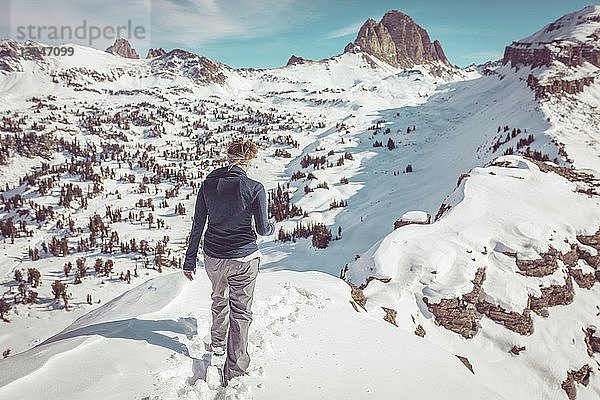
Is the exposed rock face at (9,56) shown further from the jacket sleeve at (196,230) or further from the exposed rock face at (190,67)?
the jacket sleeve at (196,230)

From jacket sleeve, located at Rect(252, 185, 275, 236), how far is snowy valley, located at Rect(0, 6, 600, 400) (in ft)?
4.60

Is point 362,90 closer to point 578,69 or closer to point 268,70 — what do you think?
point 268,70

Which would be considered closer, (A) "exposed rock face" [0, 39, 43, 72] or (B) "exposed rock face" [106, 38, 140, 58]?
(A) "exposed rock face" [0, 39, 43, 72]

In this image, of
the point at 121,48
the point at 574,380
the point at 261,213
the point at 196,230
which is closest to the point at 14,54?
the point at 196,230

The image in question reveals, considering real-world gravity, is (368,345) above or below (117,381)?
below

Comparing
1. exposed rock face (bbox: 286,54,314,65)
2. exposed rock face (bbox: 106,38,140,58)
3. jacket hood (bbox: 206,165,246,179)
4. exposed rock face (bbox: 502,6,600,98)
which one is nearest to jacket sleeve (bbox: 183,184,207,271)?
jacket hood (bbox: 206,165,246,179)

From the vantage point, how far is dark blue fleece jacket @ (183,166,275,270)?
2822 millimetres

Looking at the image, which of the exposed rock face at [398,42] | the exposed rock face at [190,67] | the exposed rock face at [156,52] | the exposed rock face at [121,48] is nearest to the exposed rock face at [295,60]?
the exposed rock face at [398,42]

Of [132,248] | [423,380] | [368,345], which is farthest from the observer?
[132,248]

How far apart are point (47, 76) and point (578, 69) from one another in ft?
238

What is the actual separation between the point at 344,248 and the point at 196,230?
11.1 metres

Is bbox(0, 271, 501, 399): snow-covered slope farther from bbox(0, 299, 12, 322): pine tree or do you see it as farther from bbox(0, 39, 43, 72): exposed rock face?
bbox(0, 39, 43, 72): exposed rock face

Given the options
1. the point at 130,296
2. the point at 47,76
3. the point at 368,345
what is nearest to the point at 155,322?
the point at 130,296

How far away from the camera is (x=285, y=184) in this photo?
22.9 meters
